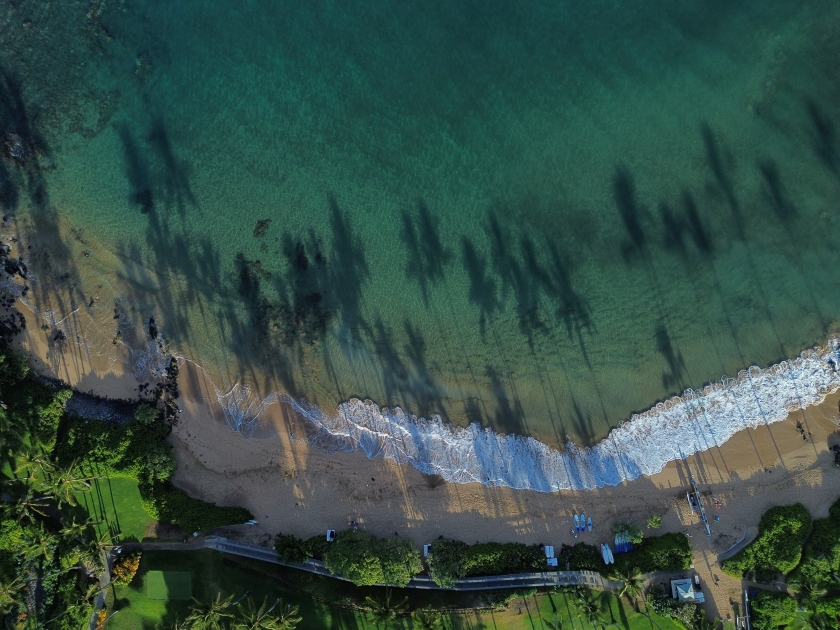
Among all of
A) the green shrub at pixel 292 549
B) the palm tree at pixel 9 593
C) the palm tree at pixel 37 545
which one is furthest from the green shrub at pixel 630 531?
the palm tree at pixel 9 593

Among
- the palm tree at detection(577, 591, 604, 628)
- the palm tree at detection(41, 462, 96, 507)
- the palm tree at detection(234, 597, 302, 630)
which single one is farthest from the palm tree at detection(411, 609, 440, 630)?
the palm tree at detection(41, 462, 96, 507)

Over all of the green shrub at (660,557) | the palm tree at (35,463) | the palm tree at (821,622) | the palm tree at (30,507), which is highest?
the palm tree at (35,463)

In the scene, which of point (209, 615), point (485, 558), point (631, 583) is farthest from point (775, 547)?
point (209, 615)

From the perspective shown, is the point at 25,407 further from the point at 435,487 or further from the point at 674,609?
the point at 674,609

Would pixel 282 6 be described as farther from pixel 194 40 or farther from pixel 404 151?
pixel 404 151

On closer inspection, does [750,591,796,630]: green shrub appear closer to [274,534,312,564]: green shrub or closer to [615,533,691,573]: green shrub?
[615,533,691,573]: green shrub

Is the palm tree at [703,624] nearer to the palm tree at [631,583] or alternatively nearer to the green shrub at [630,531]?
the palm tree at [631,583]

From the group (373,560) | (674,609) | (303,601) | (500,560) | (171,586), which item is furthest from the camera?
(171,586)
